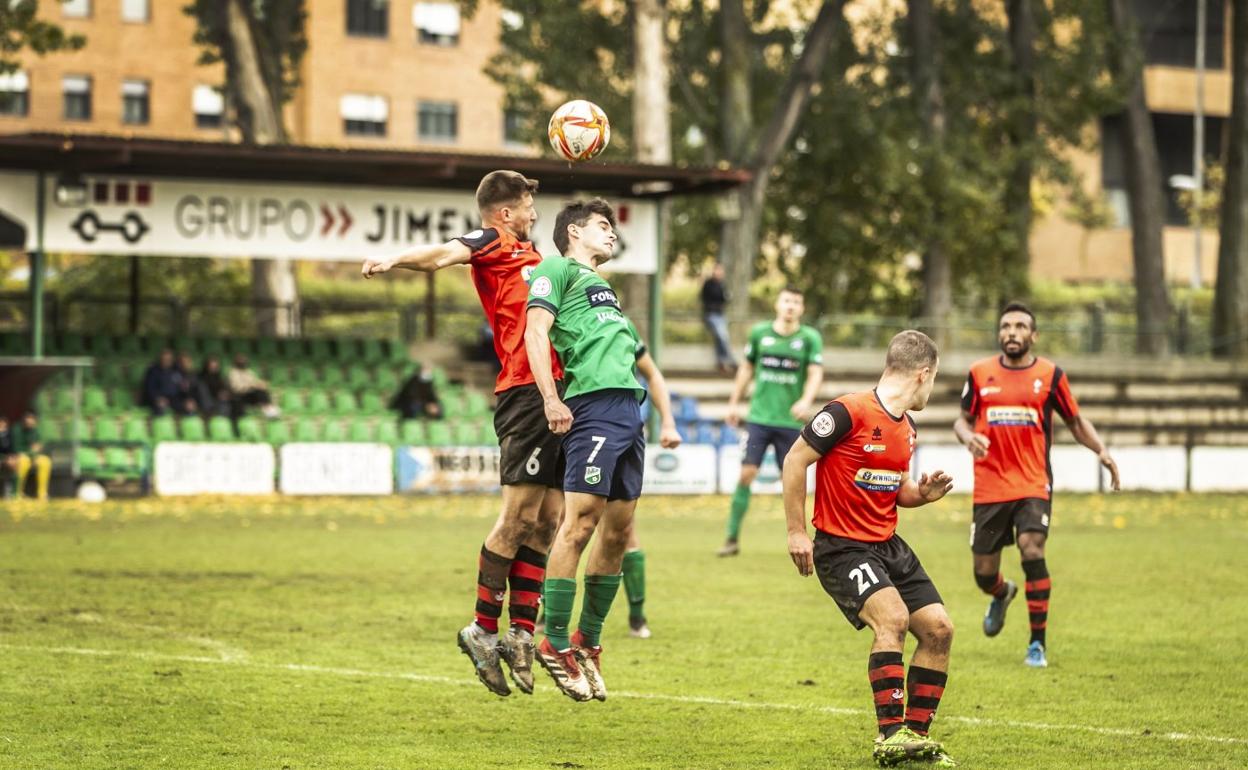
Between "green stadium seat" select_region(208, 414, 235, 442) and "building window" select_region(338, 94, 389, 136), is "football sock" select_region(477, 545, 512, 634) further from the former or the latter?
"building window" select_region(338, 94, 389, 136)

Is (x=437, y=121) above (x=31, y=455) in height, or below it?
above

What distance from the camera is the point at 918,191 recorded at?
131 ft

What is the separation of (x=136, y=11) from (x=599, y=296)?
59677 mm

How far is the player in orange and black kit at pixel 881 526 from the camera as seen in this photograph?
305 inches

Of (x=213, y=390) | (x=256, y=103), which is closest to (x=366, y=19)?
(x=256, y=103)

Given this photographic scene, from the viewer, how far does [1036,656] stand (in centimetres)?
1102

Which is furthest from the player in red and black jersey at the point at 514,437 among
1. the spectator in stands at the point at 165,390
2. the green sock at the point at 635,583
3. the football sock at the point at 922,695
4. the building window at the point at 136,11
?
the building window at the point at 136,11

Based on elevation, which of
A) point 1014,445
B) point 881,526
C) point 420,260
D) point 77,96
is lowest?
point 881,526

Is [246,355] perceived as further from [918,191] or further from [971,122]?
[971,122]

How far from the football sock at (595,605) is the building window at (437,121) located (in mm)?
58438

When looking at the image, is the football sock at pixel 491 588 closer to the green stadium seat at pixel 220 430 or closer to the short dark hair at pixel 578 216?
the short dark hair at pixel 578 216

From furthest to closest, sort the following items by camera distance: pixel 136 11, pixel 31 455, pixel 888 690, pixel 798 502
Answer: pixel 136 11 → pixel 31 455 → pixel 798 502 → pixel 888 690

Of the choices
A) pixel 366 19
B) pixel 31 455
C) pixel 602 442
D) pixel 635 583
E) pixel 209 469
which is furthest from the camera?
pixel 366 19

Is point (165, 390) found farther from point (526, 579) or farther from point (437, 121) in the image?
point (437, 121)
